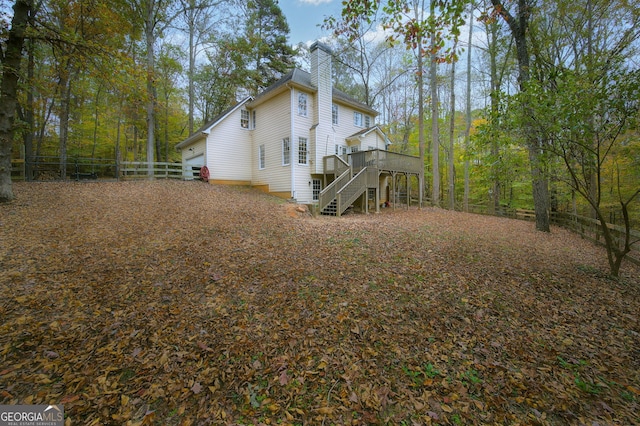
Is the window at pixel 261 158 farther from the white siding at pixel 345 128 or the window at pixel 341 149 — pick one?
the window at pixel 341 149

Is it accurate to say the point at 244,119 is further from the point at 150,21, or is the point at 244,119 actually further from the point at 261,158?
the point at 150,21

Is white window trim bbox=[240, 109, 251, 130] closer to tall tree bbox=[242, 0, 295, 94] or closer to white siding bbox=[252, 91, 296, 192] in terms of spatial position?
white siding bbox=[252, 91, 296, 192]

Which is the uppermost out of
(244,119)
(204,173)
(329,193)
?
(244,119)

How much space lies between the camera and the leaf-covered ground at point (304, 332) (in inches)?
97.8

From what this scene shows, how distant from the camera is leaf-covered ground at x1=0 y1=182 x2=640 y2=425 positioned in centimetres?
248

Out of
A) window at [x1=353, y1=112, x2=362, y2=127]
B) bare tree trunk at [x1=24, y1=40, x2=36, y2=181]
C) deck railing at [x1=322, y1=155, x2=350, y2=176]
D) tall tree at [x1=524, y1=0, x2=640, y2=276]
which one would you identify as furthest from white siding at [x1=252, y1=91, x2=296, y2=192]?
tall tree at [x1=524, y1=0, x2=640, y2=276]

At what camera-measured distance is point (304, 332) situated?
345 centimetres

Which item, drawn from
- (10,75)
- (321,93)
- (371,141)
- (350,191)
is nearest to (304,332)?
(350,191)

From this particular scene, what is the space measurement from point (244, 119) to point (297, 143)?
5.31m

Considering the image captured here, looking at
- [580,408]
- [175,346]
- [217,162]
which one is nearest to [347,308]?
[175,346]

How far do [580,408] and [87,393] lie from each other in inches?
189

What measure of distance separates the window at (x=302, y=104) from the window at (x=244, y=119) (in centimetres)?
458

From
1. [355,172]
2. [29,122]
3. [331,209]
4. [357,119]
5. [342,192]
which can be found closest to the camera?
[342,192]

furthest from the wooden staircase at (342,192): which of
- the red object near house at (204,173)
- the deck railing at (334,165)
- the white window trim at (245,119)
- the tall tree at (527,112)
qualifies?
the white window trim at (245,119)
